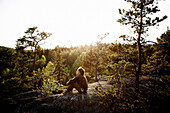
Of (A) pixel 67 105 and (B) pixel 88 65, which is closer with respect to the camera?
(A) pixel 67 105

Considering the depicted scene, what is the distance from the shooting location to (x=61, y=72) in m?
23.2

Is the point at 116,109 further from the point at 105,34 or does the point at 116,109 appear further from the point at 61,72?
the point at 61,72

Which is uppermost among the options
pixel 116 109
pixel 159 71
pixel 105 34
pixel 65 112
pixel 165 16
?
pixel 105 34

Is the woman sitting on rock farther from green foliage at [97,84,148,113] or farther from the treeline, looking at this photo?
green foliage at [97,84,148,113]

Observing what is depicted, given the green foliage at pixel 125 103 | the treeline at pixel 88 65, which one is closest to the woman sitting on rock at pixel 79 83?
the treeline at pixel 88 65

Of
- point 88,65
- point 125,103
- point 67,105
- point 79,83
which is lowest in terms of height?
point 67,105

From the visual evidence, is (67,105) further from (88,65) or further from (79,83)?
(88,65)

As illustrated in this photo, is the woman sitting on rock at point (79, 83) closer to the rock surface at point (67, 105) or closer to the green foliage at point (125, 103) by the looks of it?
the rock surface at point (67, 105)

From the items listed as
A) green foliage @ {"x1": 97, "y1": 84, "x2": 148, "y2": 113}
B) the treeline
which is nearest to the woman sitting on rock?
the treeline

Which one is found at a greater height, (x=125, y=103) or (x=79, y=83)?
(x=125, y=103)

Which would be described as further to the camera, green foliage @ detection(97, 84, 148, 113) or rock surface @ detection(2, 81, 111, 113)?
rock surface @ detection(2, 81, 111, 113)

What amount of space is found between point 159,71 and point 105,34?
52.7 feet

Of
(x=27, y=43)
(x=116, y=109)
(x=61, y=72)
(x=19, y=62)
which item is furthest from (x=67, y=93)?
(x=61, y=72)

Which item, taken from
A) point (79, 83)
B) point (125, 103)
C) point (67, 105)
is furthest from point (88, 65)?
point (125, 103)
